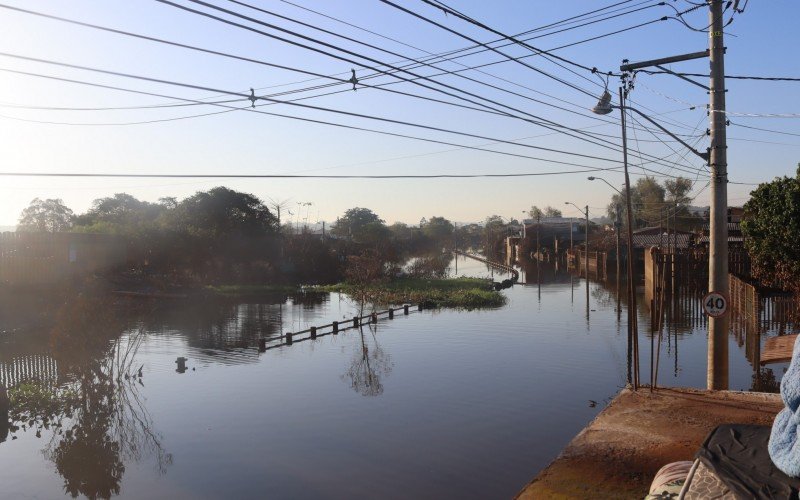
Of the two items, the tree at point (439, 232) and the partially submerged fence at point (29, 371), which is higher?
the tree at point (439, 232)

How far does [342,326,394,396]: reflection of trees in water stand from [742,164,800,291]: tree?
13971mm

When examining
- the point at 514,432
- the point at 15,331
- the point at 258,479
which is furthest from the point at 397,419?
the point at 15,331

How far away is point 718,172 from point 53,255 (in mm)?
39816

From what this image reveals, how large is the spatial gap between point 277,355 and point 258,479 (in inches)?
525

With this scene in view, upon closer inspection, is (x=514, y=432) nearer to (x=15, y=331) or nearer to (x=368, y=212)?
(x=15, y=331)

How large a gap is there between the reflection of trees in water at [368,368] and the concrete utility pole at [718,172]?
32.5ft

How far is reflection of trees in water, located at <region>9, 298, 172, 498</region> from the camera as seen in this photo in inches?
623

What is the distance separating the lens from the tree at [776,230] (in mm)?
21062

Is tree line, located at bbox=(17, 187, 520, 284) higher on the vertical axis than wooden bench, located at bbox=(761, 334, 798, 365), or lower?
higher

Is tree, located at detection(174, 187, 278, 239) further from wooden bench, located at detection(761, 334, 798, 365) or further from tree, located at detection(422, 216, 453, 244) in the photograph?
tree, located at detection(422, 216, 453, 244)

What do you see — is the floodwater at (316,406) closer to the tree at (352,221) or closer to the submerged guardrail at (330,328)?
the submerged guardrail at (330,328)

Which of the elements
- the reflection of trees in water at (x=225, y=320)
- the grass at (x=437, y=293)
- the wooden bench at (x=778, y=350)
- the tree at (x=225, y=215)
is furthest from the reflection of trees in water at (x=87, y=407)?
the tree at (x=225, y=215)

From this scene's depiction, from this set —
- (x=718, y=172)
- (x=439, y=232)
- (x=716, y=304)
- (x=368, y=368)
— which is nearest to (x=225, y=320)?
(x=368, y=368)

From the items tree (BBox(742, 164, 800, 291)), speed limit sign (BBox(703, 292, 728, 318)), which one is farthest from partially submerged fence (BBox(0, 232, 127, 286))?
tree (BBox(742, 164, 800, 291))
